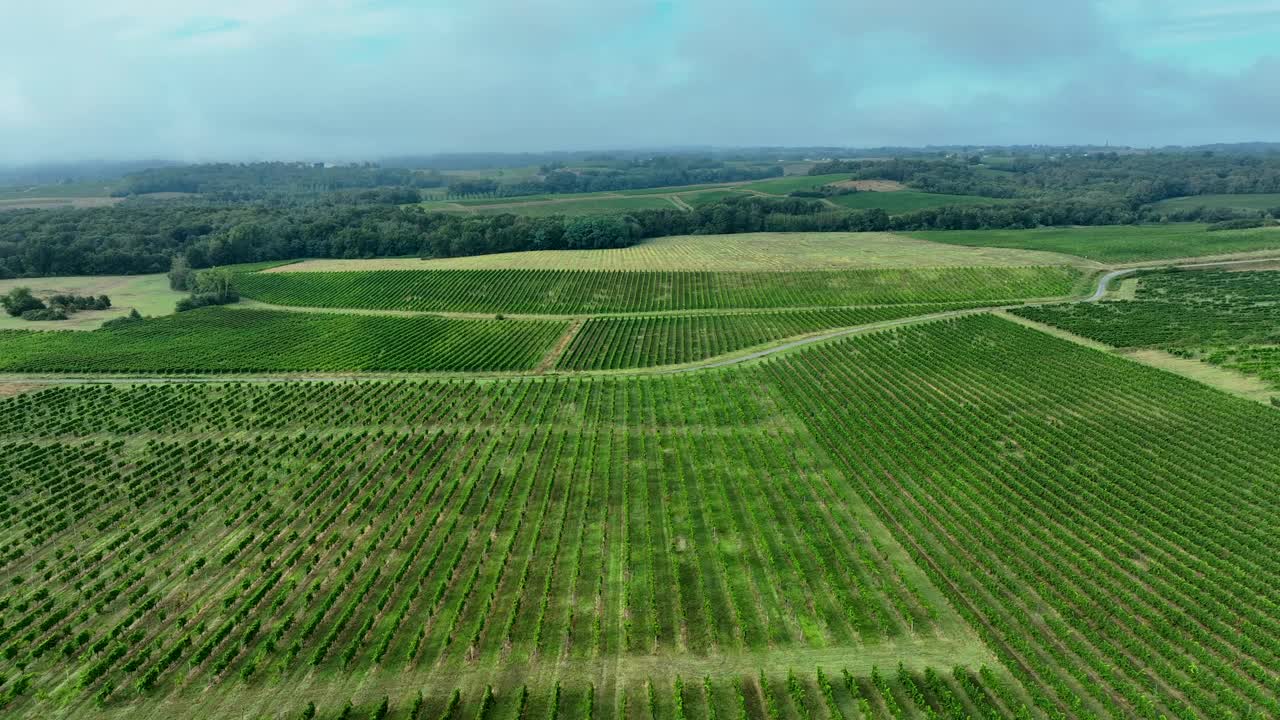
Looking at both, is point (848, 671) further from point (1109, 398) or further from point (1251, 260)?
point (1251, 260)

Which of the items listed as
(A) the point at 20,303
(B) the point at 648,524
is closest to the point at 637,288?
(B) the point at 648,524

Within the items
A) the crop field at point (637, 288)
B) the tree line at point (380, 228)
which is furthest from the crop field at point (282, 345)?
the tree line at point (380, 228)

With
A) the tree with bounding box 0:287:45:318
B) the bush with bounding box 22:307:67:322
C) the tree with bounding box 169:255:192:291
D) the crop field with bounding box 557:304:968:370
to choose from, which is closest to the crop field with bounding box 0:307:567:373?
the crop field with bounding box 557:304:968:370

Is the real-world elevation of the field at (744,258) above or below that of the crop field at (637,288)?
above

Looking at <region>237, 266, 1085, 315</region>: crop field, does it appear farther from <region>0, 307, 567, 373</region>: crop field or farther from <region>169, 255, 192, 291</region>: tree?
<region>0, 307, 567, 373</region>: crop field

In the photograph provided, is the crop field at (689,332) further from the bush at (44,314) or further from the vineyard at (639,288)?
the bush at (44,314)

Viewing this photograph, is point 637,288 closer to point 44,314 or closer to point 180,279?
point 180,279
